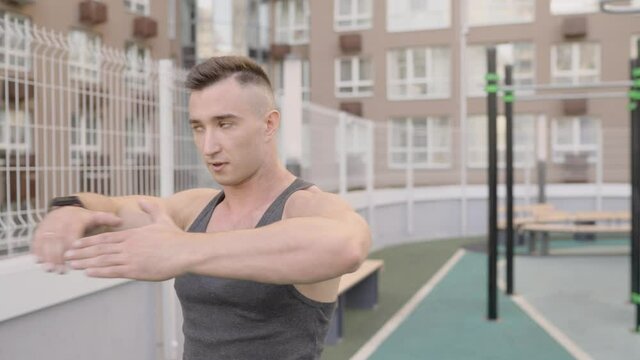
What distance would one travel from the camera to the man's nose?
49.6 inches

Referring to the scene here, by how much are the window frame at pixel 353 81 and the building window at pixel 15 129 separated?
17209 mm

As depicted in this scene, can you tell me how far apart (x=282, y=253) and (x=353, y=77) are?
2013 cm

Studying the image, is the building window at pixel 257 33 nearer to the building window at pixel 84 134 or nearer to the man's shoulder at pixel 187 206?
the building window at pixel 84 134

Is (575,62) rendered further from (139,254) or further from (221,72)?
(139,254)

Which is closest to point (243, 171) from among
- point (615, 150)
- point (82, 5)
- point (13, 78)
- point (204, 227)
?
point (204, 227)

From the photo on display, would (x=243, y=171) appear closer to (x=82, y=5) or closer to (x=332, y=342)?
(x=332, y=342)

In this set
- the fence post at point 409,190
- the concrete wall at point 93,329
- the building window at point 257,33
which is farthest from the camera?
the building window at point 257,33

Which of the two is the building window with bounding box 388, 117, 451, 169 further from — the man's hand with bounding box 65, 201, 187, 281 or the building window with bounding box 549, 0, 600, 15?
the man's hand with bounding box 65, 201, 187, 281

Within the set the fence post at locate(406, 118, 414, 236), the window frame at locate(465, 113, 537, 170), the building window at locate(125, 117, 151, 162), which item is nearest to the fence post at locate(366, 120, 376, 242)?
the fence post at locate(406, 118, 414, 236)

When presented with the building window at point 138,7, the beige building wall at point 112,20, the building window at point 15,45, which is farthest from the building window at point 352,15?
the building window at point 15,45

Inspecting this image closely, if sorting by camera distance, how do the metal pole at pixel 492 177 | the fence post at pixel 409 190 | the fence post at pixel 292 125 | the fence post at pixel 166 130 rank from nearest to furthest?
1. the fence post at pixel 166 130
2. the metal pole at pixel 492 177
3. the fence post at pixel 292 125
4. the fence post at pixel 409 190

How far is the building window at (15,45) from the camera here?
10.8 feet

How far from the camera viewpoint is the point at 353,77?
20.8m

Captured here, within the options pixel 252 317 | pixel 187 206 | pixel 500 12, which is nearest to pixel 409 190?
pixel 500 12
